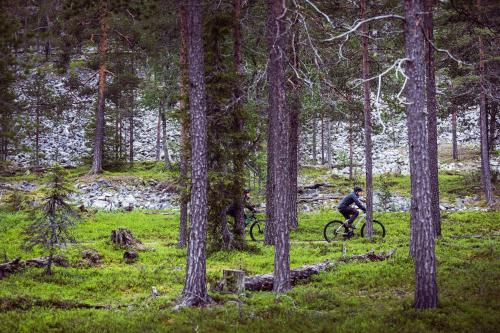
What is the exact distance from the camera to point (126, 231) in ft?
53.5

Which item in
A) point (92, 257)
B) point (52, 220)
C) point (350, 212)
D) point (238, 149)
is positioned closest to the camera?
point (52, 220)

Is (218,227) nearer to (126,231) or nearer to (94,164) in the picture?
(126,231)

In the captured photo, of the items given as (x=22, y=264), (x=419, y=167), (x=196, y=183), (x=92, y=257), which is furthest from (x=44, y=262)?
(x=419, y=167)

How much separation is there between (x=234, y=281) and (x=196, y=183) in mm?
2637

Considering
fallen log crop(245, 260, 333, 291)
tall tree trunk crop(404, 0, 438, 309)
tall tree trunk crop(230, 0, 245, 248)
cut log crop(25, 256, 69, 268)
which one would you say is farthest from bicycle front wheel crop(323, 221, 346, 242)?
cut log crop(25, 256, 69, 268)

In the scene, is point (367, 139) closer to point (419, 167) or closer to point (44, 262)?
point (419, 167)

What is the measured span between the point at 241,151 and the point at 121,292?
6357mm

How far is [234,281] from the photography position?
404 inches

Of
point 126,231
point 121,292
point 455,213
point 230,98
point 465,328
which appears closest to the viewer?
point 465,328

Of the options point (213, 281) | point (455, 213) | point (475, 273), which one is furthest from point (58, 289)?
point (455, 213)

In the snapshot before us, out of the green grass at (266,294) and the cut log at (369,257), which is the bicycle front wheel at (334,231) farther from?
the cut log at (369,257)

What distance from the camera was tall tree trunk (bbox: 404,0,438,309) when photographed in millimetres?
8211

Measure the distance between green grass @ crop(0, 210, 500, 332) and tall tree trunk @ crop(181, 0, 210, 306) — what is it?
21.7 inches

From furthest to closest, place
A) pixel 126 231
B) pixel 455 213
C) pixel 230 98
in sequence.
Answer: pixel 455 213
pixel 126 231
pixel 230 98
